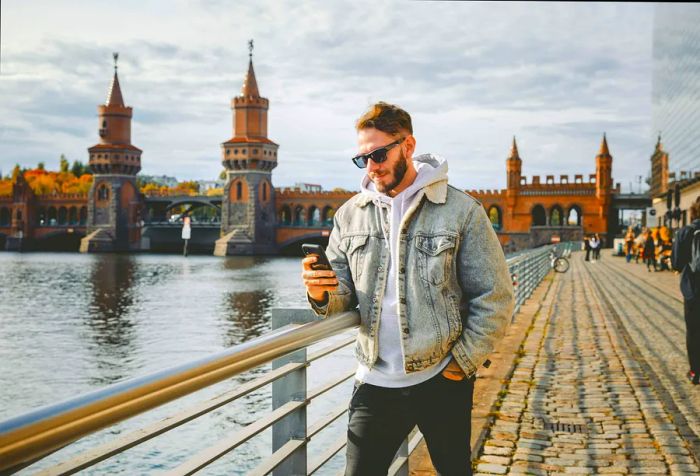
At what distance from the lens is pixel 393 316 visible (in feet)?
7.27

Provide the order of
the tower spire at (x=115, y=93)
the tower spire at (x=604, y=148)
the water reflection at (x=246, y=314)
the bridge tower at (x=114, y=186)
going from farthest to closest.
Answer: the tower spire at (x=115, y=93), the bridge tower at (x=114, y=186), the tower spire at (x=604, y=148), the water reflection at (x=246, y=314)

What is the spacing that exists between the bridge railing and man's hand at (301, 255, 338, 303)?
95 mm

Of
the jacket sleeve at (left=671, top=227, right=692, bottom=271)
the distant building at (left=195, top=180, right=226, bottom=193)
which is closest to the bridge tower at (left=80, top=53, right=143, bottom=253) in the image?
the distant building at (left=195, top=180, right=226, bottom=193)

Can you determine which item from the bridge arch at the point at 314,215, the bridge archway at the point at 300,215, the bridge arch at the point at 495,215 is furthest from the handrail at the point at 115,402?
the bridge archway at the point at 300,215

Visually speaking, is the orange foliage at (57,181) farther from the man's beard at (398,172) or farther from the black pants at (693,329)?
the man's beard at (398,172)

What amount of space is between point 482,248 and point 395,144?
15.5 inches

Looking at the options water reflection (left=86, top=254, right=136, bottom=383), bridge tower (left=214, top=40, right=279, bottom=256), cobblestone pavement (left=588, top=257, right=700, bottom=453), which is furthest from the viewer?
bridge tower (left=214, top=40, right=279, bottom=256)

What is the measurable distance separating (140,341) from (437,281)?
56.1ft

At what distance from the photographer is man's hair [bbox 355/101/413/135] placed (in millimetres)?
2180

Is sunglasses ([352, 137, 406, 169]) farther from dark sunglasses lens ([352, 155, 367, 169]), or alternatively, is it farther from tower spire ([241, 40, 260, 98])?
tower spire ([241, 40, 260, 98])

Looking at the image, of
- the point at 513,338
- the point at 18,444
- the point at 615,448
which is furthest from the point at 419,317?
the point at 513,338

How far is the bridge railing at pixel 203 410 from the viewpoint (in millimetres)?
1199

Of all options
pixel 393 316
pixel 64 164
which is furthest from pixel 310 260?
pixel 64 164

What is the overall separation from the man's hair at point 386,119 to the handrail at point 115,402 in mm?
637
